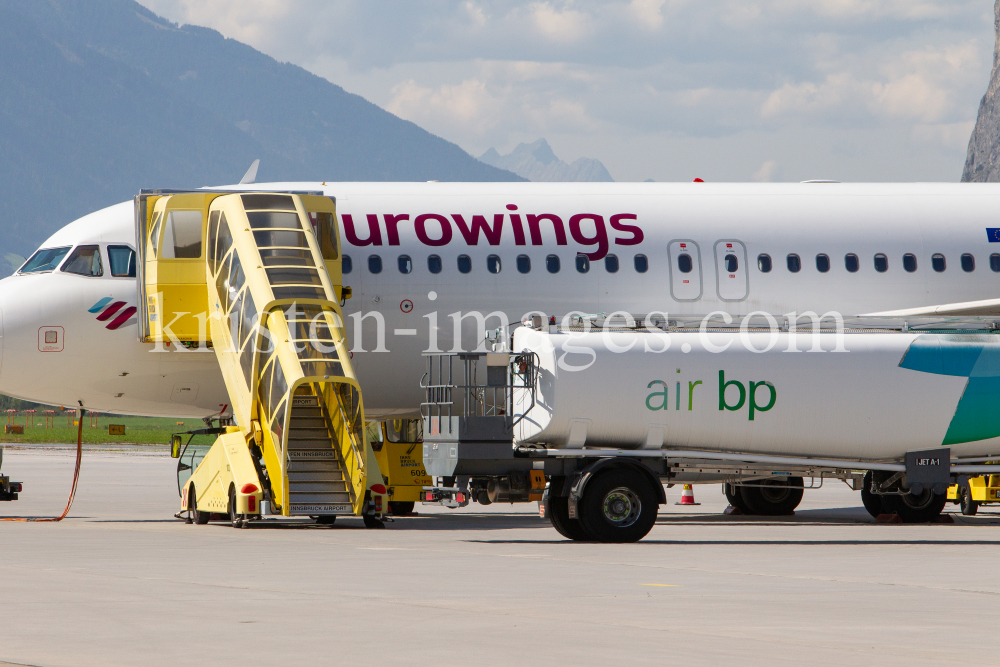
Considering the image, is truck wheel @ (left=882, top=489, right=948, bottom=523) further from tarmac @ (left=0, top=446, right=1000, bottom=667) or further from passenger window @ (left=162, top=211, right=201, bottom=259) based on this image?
passenger window @ (left=162, top=211, right=201, bottom=259)

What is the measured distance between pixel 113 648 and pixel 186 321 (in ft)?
46.5

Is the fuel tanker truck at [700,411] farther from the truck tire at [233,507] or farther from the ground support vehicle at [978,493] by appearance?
the ground support vehicle at [978,493]

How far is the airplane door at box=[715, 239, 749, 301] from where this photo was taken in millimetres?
Result: 24594

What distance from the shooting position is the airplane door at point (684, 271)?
24453mm

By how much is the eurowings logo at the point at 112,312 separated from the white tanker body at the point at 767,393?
24.1ft

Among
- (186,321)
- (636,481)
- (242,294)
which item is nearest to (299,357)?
(242,294)

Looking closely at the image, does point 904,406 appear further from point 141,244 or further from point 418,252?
point 141,244

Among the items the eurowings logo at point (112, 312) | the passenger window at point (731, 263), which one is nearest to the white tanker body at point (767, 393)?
the passenger window at point (731, 263)

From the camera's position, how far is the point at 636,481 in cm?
1953

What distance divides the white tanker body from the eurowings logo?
24.1ft

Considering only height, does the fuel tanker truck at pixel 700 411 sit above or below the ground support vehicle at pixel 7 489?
above

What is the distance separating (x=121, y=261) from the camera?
23406 millimetres

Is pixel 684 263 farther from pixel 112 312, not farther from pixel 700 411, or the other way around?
pixel 112 312

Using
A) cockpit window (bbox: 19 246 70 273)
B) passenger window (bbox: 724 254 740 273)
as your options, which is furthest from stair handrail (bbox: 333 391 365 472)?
passenger window (bbox: 724 254 740 273)
